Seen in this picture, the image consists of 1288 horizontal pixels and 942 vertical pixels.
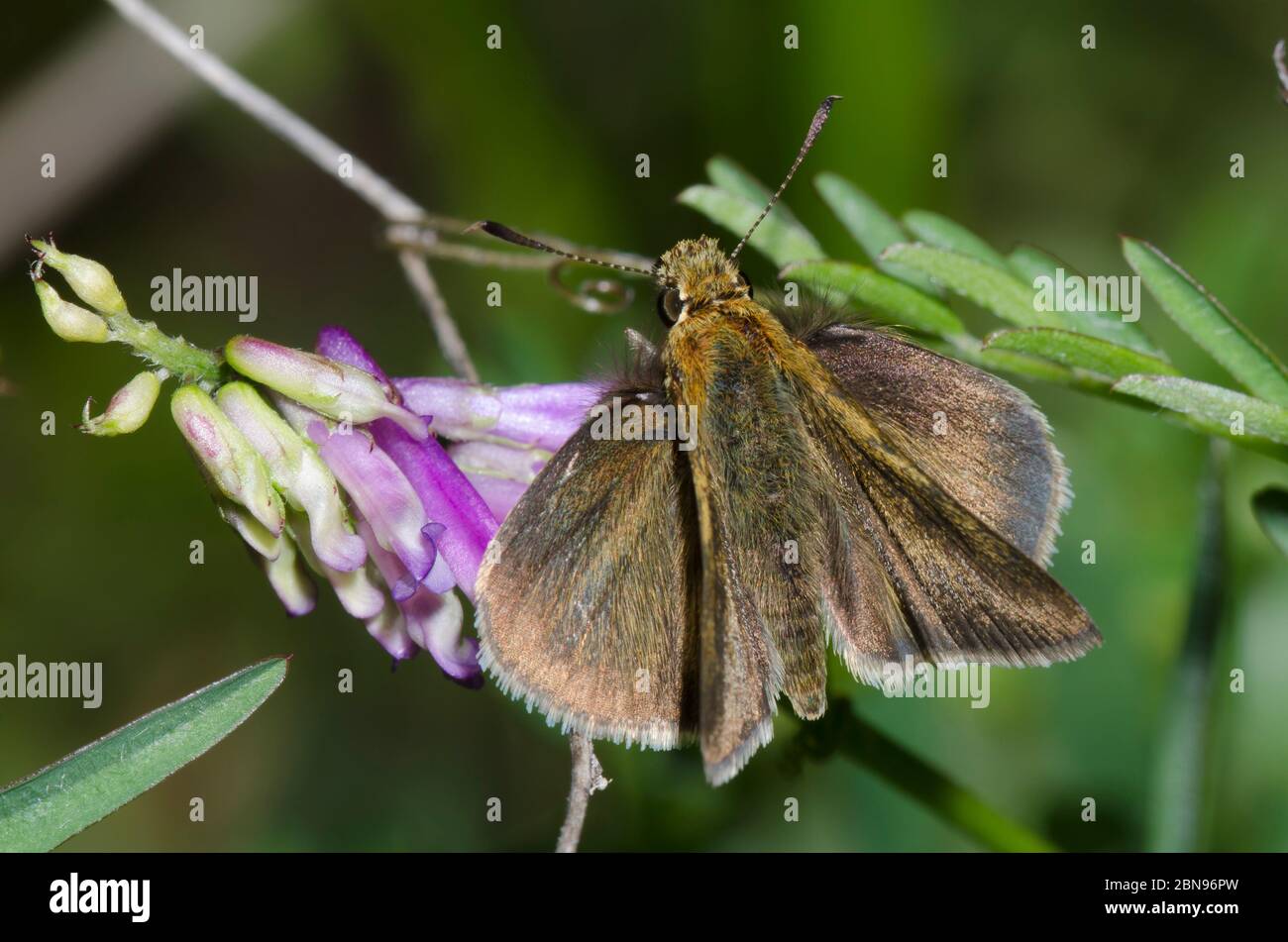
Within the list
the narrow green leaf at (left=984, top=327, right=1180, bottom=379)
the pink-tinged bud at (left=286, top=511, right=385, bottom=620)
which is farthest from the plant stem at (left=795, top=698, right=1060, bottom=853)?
the pink-tinged bud at (left=286, top=511, right=385, bottom=620)

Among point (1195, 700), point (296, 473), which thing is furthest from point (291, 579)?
point (1195, 700)

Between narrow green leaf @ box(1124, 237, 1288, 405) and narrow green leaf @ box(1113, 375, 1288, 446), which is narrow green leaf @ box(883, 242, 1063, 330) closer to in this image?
narrow green leaf @ box(1124, 237, 1288, 405)

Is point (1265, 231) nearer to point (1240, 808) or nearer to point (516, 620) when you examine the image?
point (1240, 808)

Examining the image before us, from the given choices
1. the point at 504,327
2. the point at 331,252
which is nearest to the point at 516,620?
the point at 504,327

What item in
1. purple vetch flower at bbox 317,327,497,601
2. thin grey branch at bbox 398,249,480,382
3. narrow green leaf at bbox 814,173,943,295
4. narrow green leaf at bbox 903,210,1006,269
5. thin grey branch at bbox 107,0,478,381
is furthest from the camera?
thin grey branch at bbox 107,0,478,381

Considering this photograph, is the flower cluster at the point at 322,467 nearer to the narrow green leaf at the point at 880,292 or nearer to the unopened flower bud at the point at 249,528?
the unopened flower bud at the point at 249,528

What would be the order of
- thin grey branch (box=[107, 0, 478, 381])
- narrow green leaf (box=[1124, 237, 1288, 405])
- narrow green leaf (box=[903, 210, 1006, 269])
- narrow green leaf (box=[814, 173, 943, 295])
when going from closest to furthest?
narrow green leaf (box=[1124, 237, 1288, 405]) < narrow green leaf (box=[903, 210, 1006, 269]) < narrow green leaf (box=[814, 173, 943, 295]) < thin grey branch (box=[107, 0, 478, 381])

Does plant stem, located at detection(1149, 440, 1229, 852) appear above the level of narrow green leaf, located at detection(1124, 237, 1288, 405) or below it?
below
